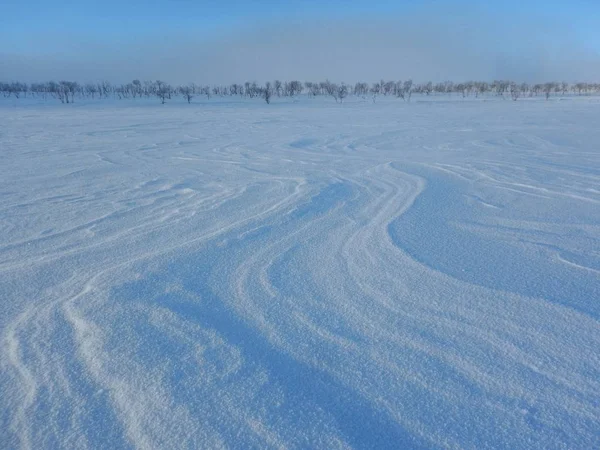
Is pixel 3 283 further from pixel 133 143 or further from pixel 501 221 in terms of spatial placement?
pixel 133 143

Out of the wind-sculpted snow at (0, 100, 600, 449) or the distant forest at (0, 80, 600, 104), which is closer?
the wind-sculpted snow at (0, 100, 600, 449)

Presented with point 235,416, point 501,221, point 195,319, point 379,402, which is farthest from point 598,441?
point 501,221

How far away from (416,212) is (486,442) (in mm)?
3030

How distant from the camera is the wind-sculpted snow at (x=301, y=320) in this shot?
1.68 meters

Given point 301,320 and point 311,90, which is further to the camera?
point 311,90

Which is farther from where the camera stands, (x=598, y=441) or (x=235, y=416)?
(x=235, y=416)

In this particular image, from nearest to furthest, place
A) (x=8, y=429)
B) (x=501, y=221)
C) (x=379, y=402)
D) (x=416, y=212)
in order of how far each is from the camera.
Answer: (x=8, y=429)
(x=379, y=402)
(x=501, y=221)
(x=416, y=212)

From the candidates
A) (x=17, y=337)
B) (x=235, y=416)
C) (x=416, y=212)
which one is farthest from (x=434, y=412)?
(x=416, y=212)

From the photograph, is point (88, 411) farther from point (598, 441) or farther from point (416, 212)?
point (416, 212)

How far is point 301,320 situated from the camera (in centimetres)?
238

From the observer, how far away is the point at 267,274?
2.96 m

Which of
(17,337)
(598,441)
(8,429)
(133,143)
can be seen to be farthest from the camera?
(133,143)

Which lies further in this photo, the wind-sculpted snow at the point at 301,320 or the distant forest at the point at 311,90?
the distant forest at the point at 311,90

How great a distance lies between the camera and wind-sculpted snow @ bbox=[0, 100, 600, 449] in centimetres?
168
